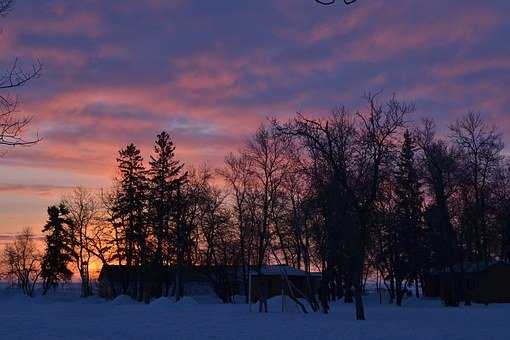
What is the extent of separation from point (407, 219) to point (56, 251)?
46.9 meters

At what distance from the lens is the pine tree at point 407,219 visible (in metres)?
62.6

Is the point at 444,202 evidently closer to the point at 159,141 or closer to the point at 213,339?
the point at 159,141

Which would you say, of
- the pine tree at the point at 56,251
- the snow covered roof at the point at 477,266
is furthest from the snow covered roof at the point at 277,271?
the pine tree at the point at 56,251

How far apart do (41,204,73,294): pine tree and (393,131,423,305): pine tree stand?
4363 centimetres

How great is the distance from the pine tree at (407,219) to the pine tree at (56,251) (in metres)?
43.6

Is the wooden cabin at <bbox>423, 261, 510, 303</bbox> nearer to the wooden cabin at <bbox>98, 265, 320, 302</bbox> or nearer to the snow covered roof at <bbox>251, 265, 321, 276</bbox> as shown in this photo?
the snow covered roof at <bbox>251, 265, 321, 276</bbox>

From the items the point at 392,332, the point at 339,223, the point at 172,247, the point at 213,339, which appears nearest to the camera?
the point at 213,339

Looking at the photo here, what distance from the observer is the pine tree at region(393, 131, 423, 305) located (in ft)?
205

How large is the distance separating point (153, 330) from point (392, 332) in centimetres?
912

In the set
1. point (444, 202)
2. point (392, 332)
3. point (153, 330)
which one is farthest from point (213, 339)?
point (444, 202)

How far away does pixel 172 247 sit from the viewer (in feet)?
225

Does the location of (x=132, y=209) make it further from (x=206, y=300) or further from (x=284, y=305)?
(x=284, y=305)

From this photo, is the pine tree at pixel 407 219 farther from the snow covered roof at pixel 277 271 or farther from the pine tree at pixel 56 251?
the pine tree at pixel 56 251

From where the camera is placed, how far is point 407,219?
62875 millimetres
